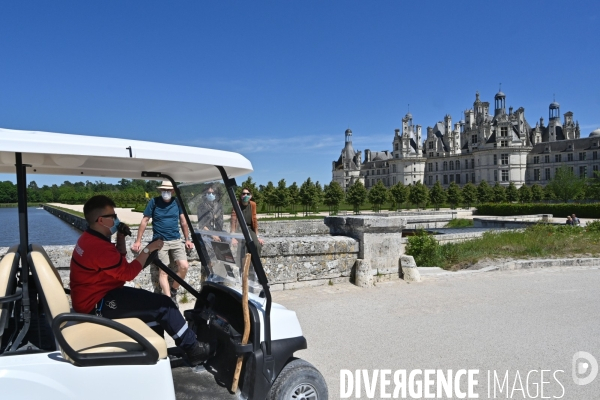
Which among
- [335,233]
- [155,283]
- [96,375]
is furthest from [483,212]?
[96,375]

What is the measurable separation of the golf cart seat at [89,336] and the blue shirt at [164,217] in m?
2.95

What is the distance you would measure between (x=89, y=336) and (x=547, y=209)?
49345 millimetres

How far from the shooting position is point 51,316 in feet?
8.50

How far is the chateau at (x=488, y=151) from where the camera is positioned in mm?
91812

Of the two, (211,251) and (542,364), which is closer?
(211,251)

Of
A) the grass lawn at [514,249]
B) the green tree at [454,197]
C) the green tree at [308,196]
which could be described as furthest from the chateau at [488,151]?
the grass lawn at [514,249]

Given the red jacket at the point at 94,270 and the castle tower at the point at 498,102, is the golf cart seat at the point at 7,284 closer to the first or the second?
the red jacket at the point at 94,270

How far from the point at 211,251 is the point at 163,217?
212 centimetres

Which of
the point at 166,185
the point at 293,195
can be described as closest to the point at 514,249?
the point at 166,185

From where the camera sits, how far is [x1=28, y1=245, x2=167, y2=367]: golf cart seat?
2489 millimetres

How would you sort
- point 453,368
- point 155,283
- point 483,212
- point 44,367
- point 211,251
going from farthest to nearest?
point 483,212 → point 155,283 → point 453,368 → point 211,251 → point 44,367

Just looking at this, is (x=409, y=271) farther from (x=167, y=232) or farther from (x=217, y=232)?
(x=217, y=232)

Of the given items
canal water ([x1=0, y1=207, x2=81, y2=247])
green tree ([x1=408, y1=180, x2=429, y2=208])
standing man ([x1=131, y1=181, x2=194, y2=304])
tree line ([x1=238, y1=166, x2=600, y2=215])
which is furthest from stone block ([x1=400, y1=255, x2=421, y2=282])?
green tree ([x1=408, y1=180, x2=429, y2=208])

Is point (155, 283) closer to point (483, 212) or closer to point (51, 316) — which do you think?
point (51, 316)
